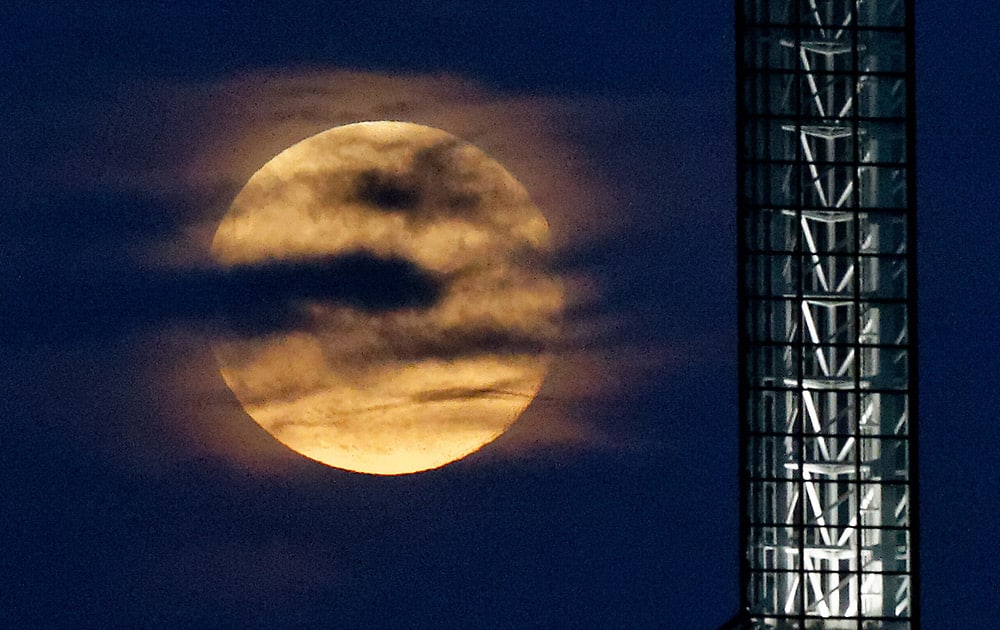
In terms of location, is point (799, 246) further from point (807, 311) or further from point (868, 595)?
point (868, 595)

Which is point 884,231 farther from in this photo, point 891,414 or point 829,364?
point 891,414

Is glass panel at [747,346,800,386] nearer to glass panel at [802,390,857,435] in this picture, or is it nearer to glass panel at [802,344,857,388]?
glass panel at [802,344,857,388]

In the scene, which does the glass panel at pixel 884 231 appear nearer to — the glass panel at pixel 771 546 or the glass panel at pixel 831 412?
the glass panel at pixel 831 412

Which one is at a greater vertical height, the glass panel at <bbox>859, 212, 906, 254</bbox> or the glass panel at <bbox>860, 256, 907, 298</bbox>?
the glass panel at <bbox>859, 212, 906, 254</bbox>

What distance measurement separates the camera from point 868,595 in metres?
55.2

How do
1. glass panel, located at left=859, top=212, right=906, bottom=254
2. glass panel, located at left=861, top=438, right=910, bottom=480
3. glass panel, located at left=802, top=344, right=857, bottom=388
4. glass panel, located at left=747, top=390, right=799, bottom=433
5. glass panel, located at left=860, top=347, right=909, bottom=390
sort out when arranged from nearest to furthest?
glass panel, located at left=747, top=390, right=799, bottom=433 < glass panel, located at left=802, top=344, right=857, bottom=388 < glass panel, located at left=861, top=438, right=910, bottom=480 < glass panel, located at left=860, top=347, right=909, bottom=390 < glass panel, located at left=859, top=212, right=906, bottom=254

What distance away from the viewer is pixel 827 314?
56.1 metres

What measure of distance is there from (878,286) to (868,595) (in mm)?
8152

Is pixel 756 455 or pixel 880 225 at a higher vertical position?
pixel 880 225

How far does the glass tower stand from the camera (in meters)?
54.8

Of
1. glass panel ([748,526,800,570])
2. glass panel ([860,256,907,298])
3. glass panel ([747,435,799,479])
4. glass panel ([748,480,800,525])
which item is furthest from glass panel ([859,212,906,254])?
glass panel ([748,526,800,570])

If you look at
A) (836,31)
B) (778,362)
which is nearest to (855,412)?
(778,362)

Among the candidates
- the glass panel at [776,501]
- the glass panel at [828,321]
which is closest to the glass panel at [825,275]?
the glass panel at [828,321]

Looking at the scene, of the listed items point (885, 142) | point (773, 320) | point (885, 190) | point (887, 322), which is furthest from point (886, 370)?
point (885, 142)
